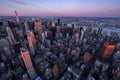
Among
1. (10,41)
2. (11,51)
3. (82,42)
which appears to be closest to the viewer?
(11,51)

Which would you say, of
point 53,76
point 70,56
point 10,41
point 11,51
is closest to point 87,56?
point 70,56

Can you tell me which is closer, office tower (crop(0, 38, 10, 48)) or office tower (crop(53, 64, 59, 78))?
office tower (crop(53, 64, 59, 78))

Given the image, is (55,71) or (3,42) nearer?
(55,71)

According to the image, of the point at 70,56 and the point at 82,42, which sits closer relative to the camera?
the point at 70,56

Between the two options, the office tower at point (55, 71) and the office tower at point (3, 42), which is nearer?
the office tower at point (55, 71)

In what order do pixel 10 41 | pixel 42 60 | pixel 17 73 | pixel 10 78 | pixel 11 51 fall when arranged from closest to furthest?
pixel 10 78
pixel 17 73
pixel 42 60
pixel 11 51
pixel 10 41

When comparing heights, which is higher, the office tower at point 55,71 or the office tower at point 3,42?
the office tower at point 3,42

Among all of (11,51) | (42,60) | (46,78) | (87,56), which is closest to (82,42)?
(87,56)

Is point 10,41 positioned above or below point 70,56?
above

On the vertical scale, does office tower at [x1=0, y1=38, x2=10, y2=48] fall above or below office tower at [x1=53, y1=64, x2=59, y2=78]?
above

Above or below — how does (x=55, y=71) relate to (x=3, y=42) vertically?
below

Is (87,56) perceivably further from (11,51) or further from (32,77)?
(11,51)
